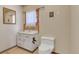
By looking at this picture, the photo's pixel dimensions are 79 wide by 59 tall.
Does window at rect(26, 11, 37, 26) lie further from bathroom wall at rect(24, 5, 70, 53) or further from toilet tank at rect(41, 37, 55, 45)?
toilet tank at rect(41, 37, 55, 45)

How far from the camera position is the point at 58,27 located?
71.3 inches

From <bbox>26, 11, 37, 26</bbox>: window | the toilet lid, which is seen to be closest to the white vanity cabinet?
the toilet lid

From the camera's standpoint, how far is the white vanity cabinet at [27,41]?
1.76 metres

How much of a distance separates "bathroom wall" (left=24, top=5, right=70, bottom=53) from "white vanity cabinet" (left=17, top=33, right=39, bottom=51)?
0.18 meters

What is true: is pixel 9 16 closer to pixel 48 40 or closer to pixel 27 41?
pixel 27 41

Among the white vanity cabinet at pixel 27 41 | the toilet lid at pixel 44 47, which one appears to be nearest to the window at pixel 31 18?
the white vanity cabinet at pixel 27 41

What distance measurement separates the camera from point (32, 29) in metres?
1.78

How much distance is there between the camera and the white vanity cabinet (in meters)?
1.76

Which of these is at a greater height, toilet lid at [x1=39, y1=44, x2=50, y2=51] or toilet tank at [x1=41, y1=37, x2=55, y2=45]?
toilet tank at [x1=41, y1=37, x2=55, y2=45]

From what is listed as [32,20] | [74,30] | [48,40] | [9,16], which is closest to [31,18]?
[32,20]

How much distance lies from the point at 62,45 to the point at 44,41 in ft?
1.31

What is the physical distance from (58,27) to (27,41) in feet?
2.19

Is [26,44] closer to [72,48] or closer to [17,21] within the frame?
[17,21]
